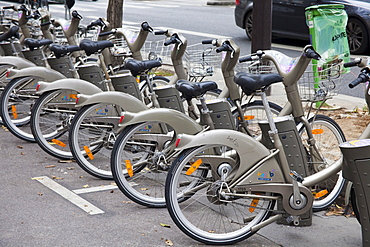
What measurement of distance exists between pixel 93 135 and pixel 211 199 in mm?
1919

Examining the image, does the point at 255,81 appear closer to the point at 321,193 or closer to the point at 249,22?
the point at 321,193

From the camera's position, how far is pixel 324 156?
5.15 m

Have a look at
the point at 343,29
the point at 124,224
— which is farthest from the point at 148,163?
the point at 343,29

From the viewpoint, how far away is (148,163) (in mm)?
5250

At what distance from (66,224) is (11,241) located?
1.54ft

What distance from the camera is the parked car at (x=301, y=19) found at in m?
11.6

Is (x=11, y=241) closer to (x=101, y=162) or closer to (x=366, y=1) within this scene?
(x=101, y=162)

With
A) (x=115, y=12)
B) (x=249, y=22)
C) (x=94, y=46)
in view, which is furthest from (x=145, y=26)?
(x=249, y=22)

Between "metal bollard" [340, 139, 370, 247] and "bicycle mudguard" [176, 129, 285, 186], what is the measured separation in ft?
1.95

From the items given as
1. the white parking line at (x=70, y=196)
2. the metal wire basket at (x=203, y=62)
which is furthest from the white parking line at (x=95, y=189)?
the metal wire basket at (x=203, y=62)

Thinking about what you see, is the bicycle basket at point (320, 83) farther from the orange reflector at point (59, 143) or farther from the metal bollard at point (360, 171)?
the orange reflector at point (59, 143)

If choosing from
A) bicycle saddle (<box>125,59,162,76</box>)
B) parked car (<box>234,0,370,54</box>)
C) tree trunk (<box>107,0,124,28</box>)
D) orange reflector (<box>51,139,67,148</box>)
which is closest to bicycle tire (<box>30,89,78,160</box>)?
orange reflector (<box>51,139,67,148</box>)

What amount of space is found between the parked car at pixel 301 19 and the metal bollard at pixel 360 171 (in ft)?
27.9

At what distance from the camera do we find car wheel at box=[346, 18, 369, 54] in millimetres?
11594
